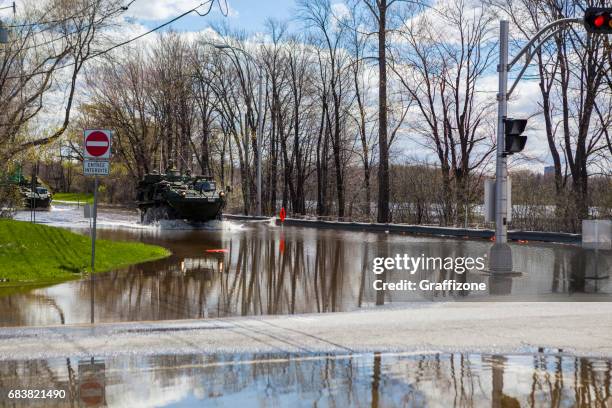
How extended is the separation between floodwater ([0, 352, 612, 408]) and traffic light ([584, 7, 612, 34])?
8105 mm

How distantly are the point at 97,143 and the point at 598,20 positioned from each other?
401 inches

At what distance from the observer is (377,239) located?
89.7 feet

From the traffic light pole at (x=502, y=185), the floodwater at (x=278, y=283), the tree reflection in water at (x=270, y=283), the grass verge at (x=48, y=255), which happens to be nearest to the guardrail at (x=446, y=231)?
the floodwater at (x=278, y=283)

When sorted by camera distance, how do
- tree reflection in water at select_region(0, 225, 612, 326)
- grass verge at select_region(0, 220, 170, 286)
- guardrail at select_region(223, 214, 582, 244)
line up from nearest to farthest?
1. tree reflection in water at select_region(0, 225, 612, 326)
2. grass verge at select_region(0, 220, 170, 286)
3. guardrail at select_region(223, 214, 582, 244)

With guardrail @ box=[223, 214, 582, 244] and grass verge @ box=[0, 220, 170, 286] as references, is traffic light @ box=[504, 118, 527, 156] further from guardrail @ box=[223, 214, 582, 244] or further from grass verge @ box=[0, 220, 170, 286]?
guardrail @ box=[223, 214, 582, 244]

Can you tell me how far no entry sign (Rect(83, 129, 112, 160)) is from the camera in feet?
46.5

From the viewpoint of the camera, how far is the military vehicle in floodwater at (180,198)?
35.7 m

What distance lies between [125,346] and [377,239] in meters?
19.9

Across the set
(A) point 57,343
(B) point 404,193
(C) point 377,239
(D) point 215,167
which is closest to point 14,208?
(C) point 377,239

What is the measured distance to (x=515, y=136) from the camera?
52.5 ft

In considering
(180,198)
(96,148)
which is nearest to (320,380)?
(96,148)

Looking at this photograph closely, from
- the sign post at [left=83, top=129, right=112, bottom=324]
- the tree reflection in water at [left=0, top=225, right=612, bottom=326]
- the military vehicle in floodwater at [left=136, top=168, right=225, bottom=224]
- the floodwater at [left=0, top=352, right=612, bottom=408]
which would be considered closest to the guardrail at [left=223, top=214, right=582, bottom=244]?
the tree reflection in water at [left=0, top=225, right=612, bottom=326]

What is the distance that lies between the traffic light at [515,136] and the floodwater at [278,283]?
2964mm

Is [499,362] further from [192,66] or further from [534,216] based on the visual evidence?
[192,66]
